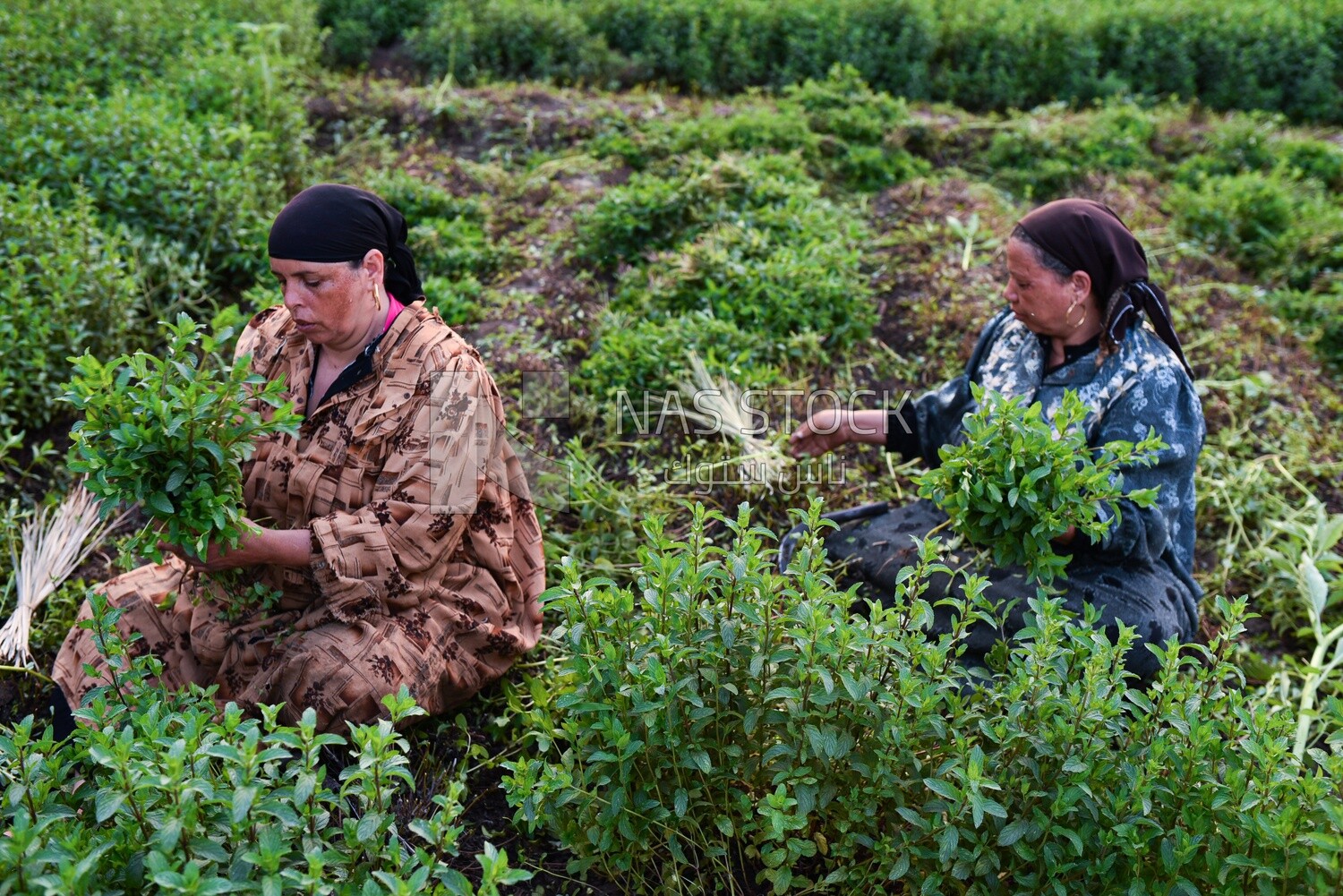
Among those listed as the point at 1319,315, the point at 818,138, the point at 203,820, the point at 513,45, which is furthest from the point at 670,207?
the point at 203,820

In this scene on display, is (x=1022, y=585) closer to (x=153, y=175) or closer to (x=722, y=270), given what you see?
(x=722, y=270)

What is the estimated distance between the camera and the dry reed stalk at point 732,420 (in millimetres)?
3840

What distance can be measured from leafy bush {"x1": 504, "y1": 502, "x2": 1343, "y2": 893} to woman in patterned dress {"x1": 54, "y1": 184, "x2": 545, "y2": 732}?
1.87 ft

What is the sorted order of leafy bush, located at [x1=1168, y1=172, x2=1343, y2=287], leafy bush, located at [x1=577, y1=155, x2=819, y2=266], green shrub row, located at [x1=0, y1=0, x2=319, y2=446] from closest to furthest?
1. green shrub row, located at [x1=0, y1=0, x2=319, y2=446]
2. leafy bush, located at [x1=577, y1=155, x2=819, y2=266]
3. leafy bush, located at [x1=1168, y1=172, x2=1343, y2=287]

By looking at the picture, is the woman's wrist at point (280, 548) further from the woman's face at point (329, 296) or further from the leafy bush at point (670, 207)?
the leafy bush at point (670, 207)

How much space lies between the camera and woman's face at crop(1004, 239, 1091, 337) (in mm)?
2982

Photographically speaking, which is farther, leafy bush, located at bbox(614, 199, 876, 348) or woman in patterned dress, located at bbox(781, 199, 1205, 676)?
leafy bush, located at bbox(614, 199, 876, 348)

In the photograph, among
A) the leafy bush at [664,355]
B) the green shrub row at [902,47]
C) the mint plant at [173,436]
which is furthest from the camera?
the green shrub row at [902,47]

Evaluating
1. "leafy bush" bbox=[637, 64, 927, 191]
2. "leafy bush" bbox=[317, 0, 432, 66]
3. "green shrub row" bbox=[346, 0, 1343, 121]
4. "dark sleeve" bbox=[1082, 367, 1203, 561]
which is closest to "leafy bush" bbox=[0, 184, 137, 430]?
"leafy bush" bbox=[637, 64, 927, 191]

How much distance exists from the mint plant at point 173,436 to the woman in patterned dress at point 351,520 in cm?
21

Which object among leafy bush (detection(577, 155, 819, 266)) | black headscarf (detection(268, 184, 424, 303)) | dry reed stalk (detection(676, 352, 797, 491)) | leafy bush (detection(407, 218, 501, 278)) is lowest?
dry reed stalk (detection(676, 352, 797, 491))

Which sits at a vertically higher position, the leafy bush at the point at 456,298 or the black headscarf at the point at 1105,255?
the black headscarf at the point at 1105,255

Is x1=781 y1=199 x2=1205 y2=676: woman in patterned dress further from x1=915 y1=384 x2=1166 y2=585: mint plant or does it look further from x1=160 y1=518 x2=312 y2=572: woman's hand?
x1=160 y1=518 x2=312 y2=572: woman's hand

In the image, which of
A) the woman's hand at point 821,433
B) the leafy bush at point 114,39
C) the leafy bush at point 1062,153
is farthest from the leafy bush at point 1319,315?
the leafy bush at point 114,39
